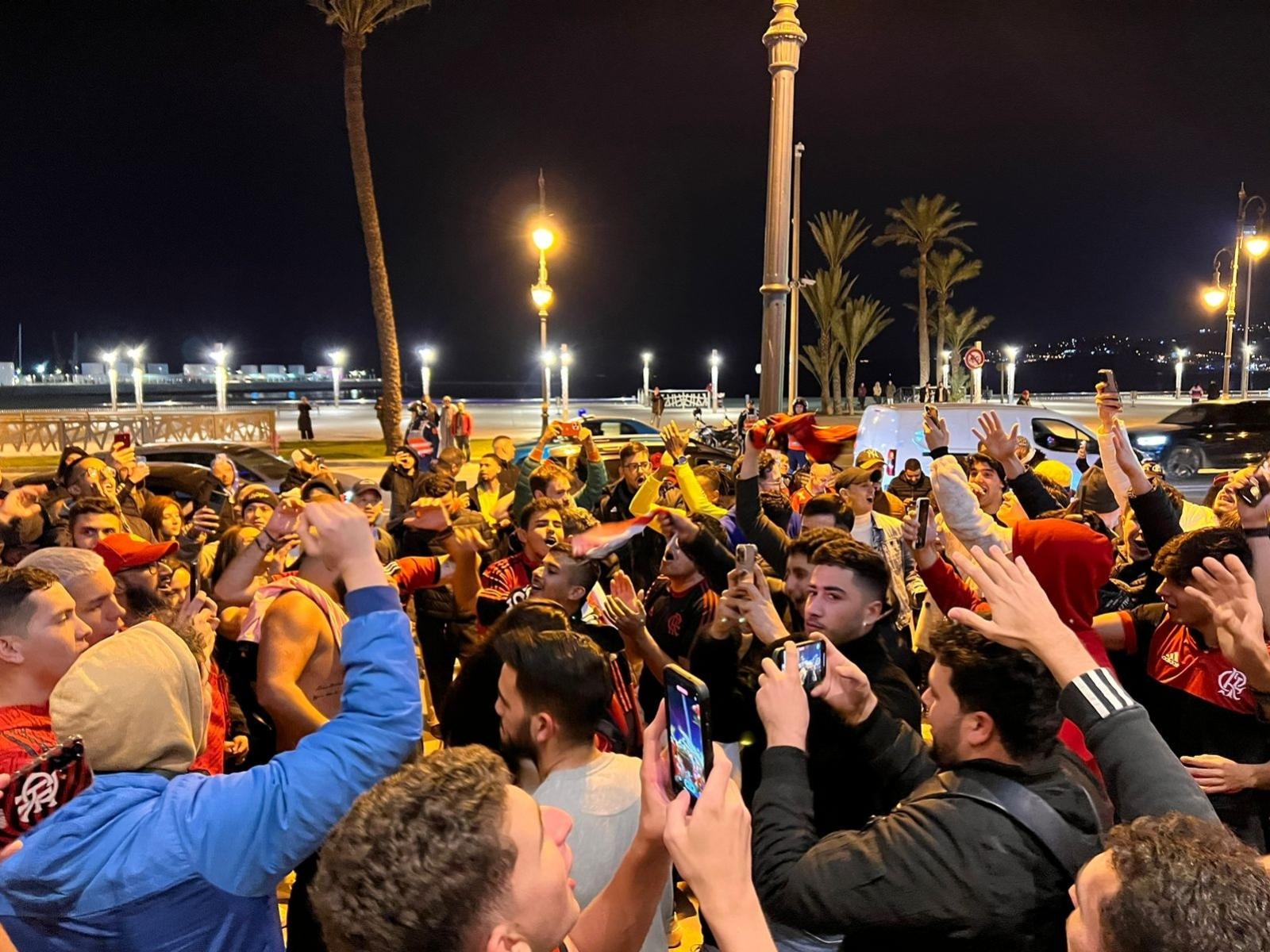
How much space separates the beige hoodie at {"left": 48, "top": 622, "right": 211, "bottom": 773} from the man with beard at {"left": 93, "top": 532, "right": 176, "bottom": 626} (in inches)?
86.4

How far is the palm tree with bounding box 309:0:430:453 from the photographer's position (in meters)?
21.1

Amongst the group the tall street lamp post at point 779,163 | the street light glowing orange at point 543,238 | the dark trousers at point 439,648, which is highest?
the street light glowing orange at point 543,238

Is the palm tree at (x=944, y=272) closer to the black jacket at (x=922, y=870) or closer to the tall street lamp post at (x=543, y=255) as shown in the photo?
the tall street lamp post at (x=543, y=255)

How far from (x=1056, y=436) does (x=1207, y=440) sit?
666 centimetres

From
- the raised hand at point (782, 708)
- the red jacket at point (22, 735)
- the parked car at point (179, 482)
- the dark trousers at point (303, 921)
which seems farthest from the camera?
the parked car at point (179, 482)

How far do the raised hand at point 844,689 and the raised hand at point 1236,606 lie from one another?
101 cm

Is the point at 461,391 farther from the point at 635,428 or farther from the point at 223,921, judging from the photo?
the point at 223,921

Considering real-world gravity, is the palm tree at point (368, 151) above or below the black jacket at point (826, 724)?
above

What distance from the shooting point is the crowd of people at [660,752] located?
1.49m

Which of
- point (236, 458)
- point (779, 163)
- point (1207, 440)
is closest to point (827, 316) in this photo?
point (1207, 440)

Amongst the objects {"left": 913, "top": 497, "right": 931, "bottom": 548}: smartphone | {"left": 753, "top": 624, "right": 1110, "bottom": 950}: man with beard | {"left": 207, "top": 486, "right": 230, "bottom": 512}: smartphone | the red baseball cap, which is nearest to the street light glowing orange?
{"left": 207, "top": 486, "right": 230, "bottom": 512}: smartphone

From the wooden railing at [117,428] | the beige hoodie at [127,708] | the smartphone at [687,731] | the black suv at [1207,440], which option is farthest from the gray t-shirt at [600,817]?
the wooden railing at [117,428]

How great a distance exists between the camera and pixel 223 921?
1909 mm

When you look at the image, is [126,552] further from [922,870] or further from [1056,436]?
[1056,436]
